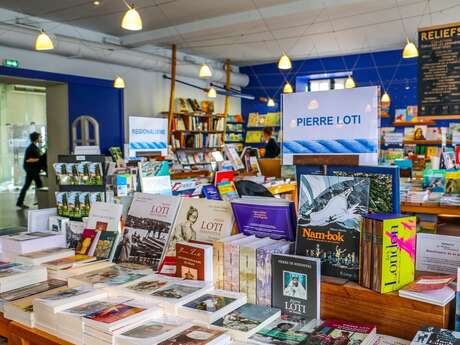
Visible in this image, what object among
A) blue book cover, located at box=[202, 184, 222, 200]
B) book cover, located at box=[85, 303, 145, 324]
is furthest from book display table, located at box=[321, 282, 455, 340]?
blue book cover, located at box=[202, 184, 222, 200]

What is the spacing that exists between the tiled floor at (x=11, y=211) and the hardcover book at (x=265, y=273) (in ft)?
23.9

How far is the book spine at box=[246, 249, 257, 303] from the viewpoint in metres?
1.74

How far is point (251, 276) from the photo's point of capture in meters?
1.76

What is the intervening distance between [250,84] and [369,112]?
1256cm

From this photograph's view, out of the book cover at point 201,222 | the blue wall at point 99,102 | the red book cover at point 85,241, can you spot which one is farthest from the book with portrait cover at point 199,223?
the blue wall at point 99,102

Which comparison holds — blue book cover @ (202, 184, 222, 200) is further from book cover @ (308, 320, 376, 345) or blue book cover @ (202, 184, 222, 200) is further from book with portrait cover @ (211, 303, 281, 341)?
book cover @ (308, 320, 376, 345)

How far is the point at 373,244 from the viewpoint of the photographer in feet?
5.07

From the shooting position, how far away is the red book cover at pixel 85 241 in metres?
2.42

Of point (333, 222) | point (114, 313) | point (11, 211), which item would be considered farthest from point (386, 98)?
point (114, 313)

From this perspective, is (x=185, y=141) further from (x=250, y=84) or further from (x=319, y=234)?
(x=319, y=234)

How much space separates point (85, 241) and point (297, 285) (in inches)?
52.6

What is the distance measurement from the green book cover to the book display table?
0.19ft

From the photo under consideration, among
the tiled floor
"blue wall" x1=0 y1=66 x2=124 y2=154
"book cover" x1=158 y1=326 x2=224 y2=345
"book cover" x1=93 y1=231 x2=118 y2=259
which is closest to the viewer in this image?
"book cover" x1=158 y1=326 x2=224 y2=345

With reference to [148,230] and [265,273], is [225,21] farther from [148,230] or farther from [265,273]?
[265,273]
